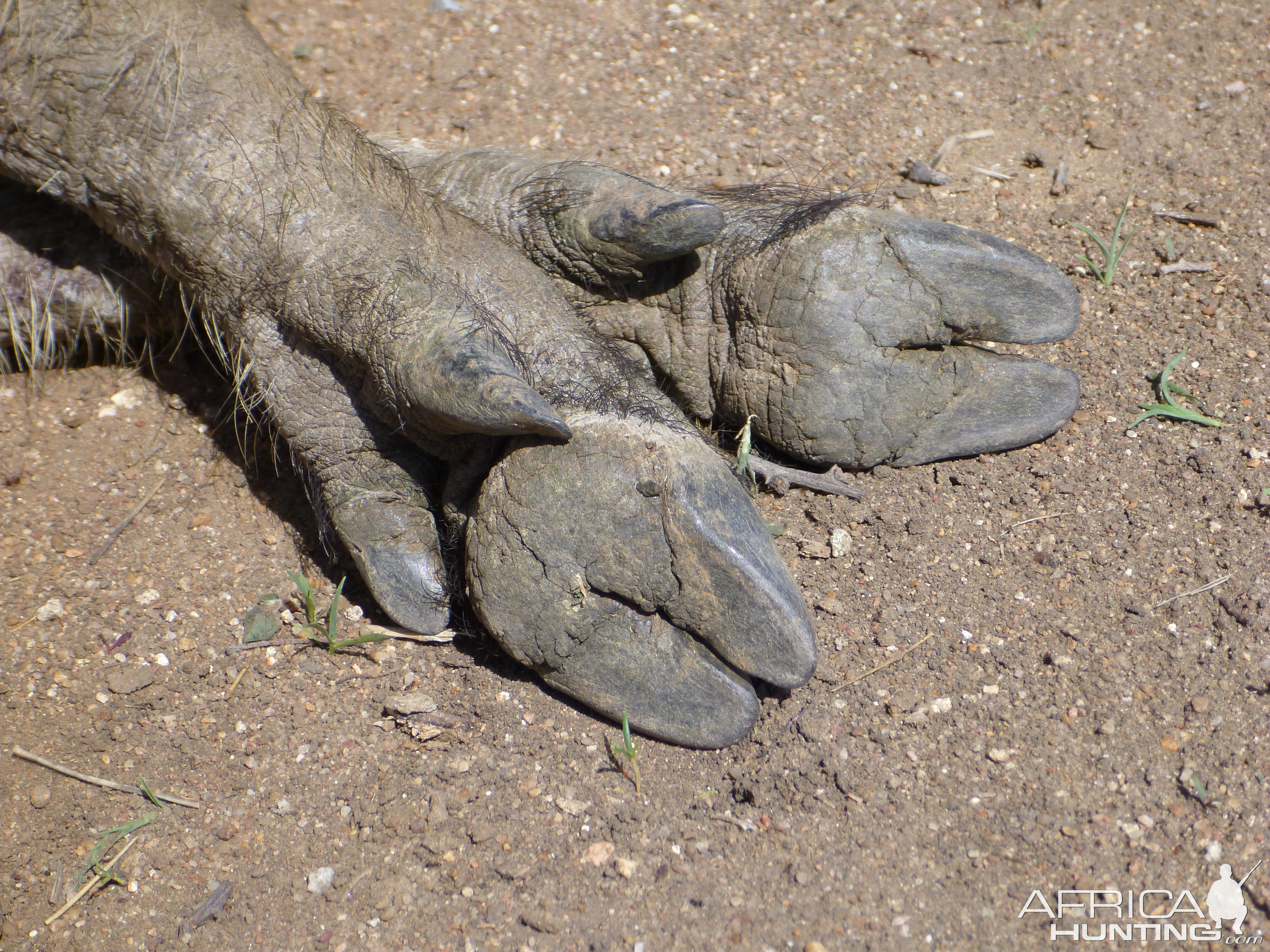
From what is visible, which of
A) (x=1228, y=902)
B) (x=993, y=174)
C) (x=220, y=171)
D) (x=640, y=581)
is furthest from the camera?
(x=993, y=174)

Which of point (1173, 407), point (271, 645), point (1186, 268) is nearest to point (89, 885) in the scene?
point (271, 645)

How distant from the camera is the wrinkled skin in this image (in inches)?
72.0

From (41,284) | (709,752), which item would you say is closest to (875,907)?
(709,752)

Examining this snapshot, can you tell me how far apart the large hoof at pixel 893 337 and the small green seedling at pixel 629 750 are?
29.9 inches

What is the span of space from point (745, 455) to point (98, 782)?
1571mm

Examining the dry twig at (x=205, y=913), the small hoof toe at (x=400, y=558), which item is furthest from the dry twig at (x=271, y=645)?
the dry twig at (x=205, y=913)

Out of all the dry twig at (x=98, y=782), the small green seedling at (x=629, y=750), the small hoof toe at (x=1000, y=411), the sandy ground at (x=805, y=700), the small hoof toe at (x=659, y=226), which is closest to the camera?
the sandy ground at (x=805, y=700)

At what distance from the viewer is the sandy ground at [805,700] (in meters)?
1.71

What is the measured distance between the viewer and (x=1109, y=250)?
8.46ft

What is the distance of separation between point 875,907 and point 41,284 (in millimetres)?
2499

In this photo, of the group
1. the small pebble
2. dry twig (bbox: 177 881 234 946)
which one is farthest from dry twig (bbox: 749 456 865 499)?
dry twig (bbox: 177 881 234 946)

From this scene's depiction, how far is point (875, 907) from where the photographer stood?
65.6 inches

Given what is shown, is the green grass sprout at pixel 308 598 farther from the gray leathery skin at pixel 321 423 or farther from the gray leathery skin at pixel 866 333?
the gray leathery skin at pixel 866 333

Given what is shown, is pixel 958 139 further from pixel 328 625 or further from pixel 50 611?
pixel 50 611
